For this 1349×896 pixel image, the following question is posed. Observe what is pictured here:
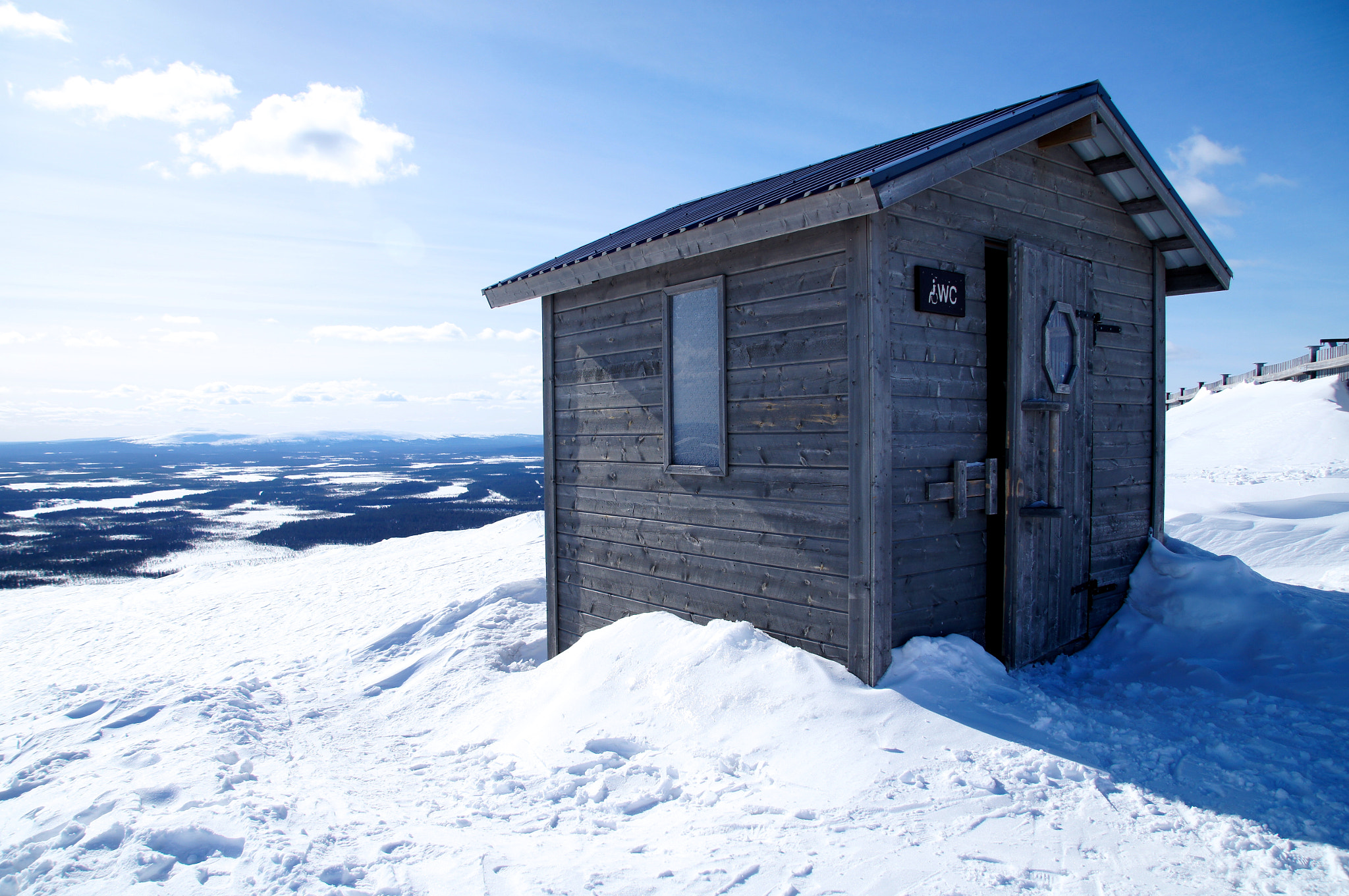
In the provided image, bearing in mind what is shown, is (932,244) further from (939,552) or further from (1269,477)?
(1269,477)

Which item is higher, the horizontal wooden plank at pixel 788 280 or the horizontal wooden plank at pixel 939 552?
the horizontal wooden plank at pixel 788 280

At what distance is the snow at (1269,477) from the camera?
9.55 metres

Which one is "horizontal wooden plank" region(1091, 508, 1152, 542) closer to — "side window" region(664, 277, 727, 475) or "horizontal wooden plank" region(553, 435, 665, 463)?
"side window" region(664, 277, 727, 475)

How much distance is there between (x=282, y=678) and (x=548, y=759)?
17.1 feet

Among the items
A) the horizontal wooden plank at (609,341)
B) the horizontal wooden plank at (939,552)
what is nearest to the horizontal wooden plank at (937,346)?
the horizontal wooden plank at (939,552)

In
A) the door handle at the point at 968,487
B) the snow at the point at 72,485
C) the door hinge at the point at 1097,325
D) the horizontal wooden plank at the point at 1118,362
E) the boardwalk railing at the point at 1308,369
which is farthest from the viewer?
the snow at the point at 72,485

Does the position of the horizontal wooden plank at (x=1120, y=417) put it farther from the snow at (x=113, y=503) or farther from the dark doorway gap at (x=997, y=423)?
the snow at (x=113, y=503)

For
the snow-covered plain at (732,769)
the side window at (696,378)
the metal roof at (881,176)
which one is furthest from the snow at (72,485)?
the side window at (696,378)

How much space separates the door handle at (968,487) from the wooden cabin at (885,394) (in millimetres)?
19

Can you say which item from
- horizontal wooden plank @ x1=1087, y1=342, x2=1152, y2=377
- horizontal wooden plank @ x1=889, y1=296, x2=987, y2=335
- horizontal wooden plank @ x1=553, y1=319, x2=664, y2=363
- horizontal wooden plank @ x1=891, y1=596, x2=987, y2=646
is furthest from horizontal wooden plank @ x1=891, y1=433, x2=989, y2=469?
horizontal wooden plank @ x1=553, y1=319, x2=664, y2=363

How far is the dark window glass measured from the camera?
591cm

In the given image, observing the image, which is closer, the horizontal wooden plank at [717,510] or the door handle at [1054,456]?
the horizontal wooden plank at [717,510]

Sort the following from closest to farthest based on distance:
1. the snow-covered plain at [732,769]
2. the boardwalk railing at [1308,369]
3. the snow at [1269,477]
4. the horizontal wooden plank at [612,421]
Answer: the snow-covered plain at [732,769]
the horizontal wooden plank at [612,421]
the snow at [1269,477]
the boardwalk railing at [1308,369]

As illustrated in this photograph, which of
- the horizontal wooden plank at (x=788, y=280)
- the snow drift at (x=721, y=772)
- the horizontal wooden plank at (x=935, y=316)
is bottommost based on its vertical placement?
the snow drift at (x=721, y=772)
